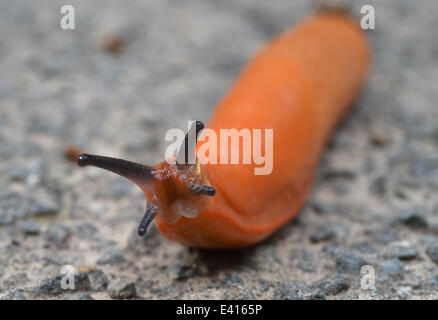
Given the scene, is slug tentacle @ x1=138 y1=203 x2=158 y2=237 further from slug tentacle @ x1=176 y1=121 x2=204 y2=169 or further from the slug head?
slug tentacle @ x1=176 y1=121 x2=204 y2=169

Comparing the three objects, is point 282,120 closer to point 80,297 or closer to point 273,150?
point 273,150

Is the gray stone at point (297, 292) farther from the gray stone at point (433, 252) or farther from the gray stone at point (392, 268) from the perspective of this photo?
the gray stone at point (433, 252)

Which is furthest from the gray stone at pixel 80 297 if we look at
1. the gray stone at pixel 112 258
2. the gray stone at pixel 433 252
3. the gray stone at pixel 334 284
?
the gray stone at pixel 433 252

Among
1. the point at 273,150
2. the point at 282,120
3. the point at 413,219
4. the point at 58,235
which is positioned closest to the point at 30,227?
the point at 58,235
